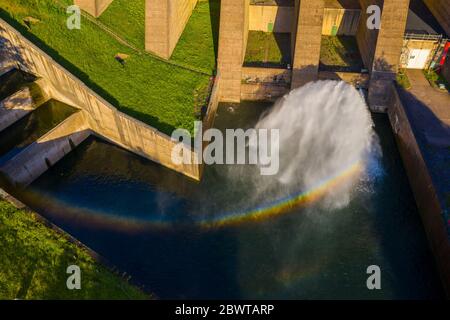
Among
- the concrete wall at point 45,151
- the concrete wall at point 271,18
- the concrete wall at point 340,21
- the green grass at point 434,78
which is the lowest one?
the concrete wall at point 45,151

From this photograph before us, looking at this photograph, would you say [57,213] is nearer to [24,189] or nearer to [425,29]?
[24,189]

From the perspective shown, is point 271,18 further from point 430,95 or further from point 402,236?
point 402,236

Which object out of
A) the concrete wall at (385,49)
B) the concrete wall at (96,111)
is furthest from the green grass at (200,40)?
the concrete wall at (385,49)

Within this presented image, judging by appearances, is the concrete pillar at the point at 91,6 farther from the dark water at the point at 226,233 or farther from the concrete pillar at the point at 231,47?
the dark water at the point at 226,233

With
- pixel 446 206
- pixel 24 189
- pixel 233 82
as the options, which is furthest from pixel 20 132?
pixel 446 206
